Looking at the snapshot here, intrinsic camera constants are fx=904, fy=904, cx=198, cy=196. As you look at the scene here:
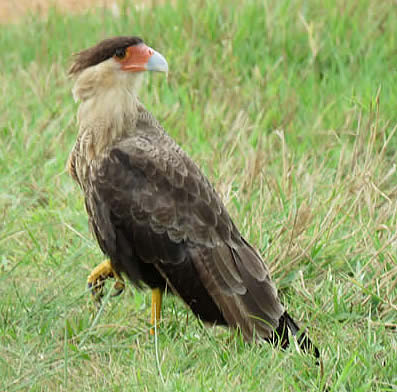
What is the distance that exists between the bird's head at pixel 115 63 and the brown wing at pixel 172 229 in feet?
0.96

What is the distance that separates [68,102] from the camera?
18.4 feet

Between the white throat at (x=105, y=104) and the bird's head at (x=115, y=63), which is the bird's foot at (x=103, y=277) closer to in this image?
the white throat at (x=105, y=104)

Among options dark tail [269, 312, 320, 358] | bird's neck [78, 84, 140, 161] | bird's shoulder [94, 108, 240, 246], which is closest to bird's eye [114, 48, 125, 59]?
bird's neck [78, 84, 140, 161]

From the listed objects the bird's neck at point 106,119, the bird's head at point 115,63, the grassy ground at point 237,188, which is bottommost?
the grassy ground at point 237,188

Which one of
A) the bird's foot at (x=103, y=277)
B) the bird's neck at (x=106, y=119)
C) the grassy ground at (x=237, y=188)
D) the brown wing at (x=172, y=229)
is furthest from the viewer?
the bird's foot at (x=103, y=277)

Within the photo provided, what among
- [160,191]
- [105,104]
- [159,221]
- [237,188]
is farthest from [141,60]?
[237,188]

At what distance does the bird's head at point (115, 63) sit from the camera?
363cm

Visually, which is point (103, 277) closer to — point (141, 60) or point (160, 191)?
point (160, 191)

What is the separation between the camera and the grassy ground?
3.21 m

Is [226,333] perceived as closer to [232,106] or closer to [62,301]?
[62,301]

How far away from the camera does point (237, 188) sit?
457 centimetres

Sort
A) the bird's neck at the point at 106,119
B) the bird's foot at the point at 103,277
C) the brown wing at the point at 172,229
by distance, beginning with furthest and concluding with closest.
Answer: the bird's foot at the point at 103,277 → the bird's neck at the point at 106,119 → the brown wing at the point at 172,229

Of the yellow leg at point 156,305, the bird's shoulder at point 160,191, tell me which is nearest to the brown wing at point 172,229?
the bird's shoulder at point 160,191

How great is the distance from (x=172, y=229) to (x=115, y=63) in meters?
0.72
